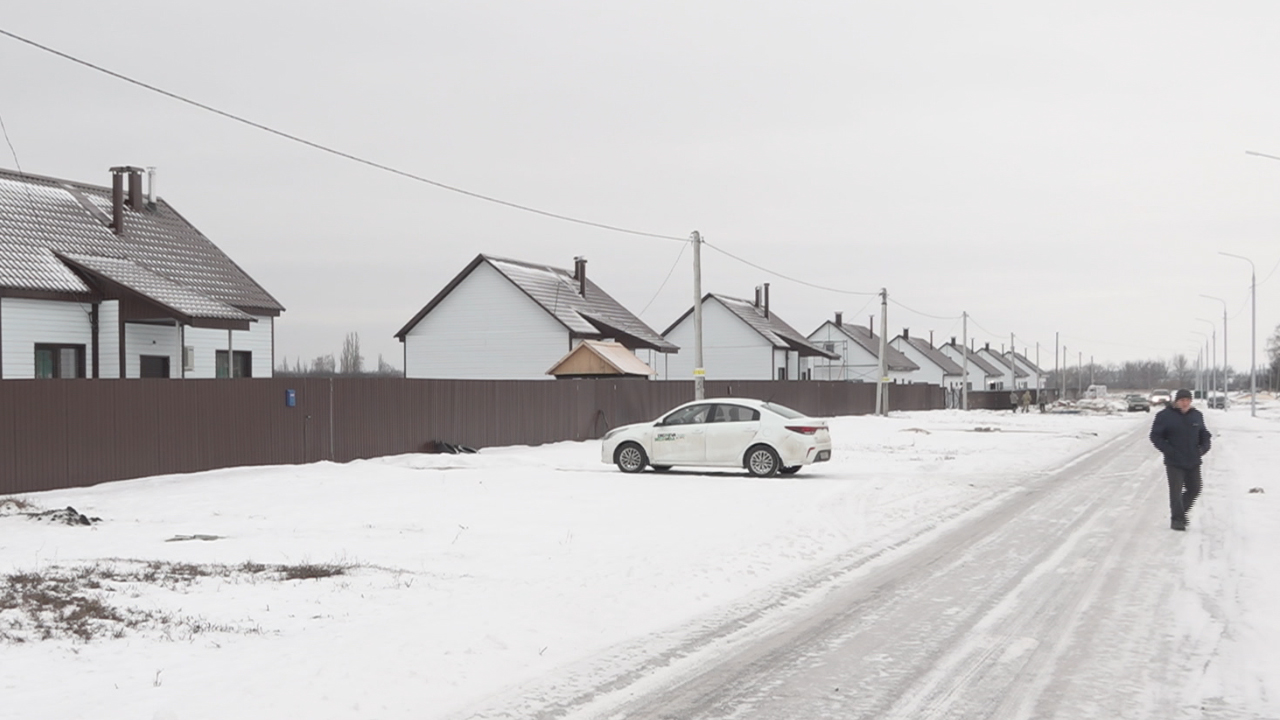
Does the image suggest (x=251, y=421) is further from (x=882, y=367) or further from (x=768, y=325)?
(x=768, y=325)

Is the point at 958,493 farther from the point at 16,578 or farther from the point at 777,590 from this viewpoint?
the point at 16,578

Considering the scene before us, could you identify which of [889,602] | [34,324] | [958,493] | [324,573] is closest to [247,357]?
[34,324]

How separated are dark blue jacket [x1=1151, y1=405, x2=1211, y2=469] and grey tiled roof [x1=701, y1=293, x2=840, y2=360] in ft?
167

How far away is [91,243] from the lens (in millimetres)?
30391

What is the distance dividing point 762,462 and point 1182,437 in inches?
340

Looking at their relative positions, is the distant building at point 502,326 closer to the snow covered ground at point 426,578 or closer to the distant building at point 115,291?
the distant building at point 115,291

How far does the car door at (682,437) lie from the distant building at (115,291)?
11940mm

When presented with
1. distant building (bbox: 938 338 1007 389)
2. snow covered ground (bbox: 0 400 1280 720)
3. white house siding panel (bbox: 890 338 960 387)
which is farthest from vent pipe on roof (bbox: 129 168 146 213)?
Answer: distant building (bbox: 938 338 1007 389)

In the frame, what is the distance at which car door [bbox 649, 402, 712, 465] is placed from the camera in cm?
2153

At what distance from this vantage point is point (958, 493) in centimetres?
1888

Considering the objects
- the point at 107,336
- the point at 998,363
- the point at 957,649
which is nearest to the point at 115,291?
the point at 107,336

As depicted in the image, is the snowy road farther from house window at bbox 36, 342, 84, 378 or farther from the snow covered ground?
house window at bbox 36, 342, 84, 378

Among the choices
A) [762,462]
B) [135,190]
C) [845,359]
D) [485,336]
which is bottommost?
[762,462]

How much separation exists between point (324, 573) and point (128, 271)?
21782mm
